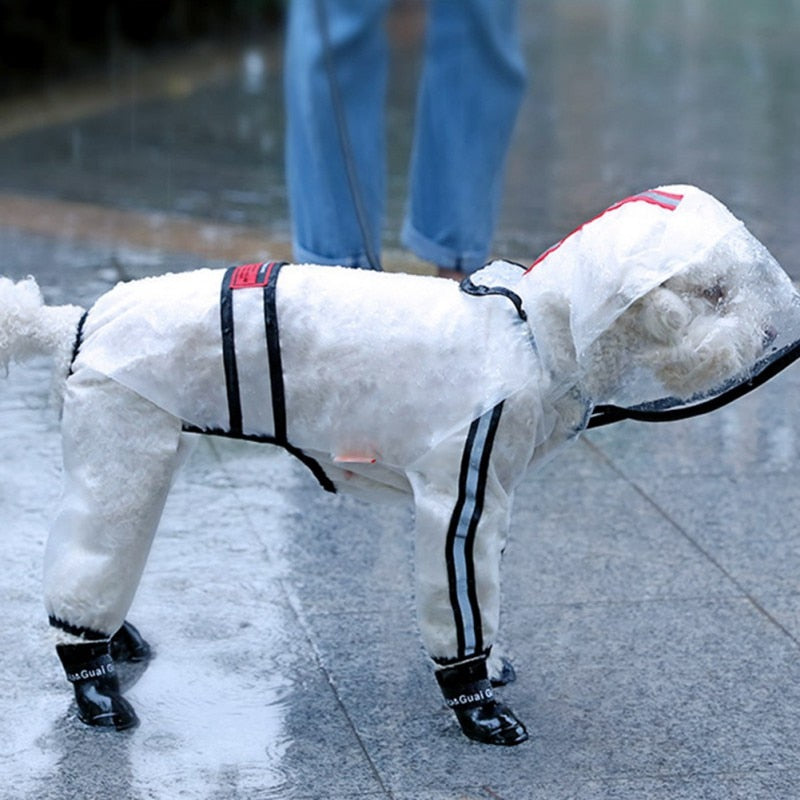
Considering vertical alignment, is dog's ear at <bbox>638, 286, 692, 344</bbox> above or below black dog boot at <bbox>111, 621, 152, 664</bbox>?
above

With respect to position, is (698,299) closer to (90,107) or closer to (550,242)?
(550,242)

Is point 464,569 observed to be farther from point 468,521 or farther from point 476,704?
point 476,704

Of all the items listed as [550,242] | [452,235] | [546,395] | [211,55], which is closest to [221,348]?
[546,395]

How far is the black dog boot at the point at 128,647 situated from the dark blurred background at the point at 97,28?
605 centimetres

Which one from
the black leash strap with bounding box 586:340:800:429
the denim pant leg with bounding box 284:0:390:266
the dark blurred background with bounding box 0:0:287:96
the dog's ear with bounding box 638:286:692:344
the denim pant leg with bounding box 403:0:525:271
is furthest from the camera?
the dark blurred background with bounding box 0:0:287:96

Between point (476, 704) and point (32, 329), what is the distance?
97 cm

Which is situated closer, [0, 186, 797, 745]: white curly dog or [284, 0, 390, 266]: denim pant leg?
[0, 186, 797, 745]: white curly dog

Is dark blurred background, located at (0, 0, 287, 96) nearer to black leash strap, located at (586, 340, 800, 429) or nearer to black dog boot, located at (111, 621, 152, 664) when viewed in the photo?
black dog boot, located at (111, 621, 152, 664)

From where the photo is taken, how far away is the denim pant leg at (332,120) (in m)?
4.47

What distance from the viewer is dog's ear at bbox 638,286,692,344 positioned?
2.57 m

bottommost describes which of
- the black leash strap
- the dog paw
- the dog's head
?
the dog paw

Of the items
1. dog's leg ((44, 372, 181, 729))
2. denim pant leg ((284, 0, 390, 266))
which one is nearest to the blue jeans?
denim pant leg ((284, 0, 390, 266))

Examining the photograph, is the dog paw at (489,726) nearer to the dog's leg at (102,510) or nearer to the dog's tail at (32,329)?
the dog's leg at (102,510)

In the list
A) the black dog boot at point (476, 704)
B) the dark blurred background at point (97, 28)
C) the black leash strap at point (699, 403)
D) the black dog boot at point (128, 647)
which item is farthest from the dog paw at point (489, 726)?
the dark blurred background at point (97, 28)
